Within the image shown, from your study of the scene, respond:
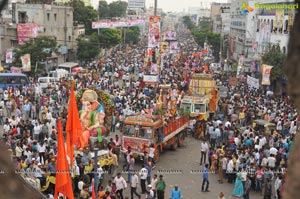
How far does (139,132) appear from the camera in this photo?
51.8 ft

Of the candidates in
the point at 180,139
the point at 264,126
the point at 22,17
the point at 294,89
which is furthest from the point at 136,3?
the point at 294,89

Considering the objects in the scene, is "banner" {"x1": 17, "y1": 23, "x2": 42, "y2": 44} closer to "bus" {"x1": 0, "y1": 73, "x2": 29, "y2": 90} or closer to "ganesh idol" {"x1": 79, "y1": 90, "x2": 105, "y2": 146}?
"bus" {"x1": 0, "y1": 73, "x2": 29, "y2": 90}

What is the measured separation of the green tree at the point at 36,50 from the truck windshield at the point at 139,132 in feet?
66.6

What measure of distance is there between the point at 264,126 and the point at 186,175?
565 centimetres

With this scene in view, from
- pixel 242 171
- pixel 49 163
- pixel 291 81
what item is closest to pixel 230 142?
pixel 242 171

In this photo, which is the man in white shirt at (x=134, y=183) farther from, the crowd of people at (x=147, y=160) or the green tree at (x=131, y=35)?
the green tree at (x=131, y=35)

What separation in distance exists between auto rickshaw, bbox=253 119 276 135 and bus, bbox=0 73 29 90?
51.4 ft

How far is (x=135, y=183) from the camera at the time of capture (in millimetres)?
12641

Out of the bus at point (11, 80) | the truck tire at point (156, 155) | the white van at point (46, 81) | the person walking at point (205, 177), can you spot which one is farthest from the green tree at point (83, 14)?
the person walking at point (205, 177)

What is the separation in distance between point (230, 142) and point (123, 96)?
894cm

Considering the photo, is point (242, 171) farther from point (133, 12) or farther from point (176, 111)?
point (133, 12)

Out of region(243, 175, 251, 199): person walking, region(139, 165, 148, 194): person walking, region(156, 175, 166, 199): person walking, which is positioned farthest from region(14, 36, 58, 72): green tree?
region(243, 175, 251, 199): person walking

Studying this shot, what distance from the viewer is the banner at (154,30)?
28.4 metres

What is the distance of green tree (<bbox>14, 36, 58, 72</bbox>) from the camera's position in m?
34.2
